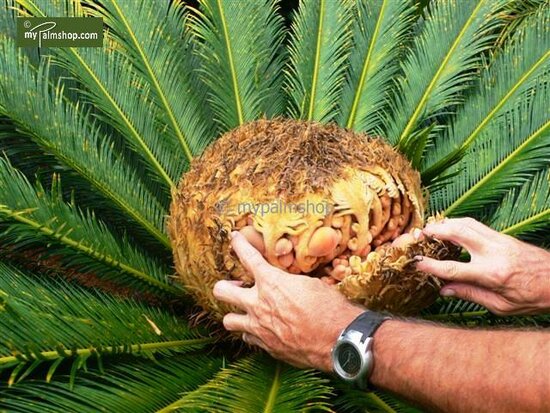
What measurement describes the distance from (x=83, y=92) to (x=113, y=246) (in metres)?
0.56

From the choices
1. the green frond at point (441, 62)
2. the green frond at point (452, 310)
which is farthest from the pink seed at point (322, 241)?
the green frond at point (441, 62)

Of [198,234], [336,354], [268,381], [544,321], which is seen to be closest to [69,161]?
[198,234]

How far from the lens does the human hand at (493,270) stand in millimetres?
1701

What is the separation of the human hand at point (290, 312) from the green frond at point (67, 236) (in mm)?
469

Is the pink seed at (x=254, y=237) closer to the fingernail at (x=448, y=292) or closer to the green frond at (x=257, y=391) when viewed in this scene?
the green frond at (x=257, y=391)

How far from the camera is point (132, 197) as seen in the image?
224 cm

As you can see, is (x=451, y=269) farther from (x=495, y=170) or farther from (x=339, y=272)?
(x=495, y=170)

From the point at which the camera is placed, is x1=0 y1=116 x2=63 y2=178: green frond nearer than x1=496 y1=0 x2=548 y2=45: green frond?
Yes

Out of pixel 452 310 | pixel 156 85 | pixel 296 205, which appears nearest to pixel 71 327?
pixel 296 205

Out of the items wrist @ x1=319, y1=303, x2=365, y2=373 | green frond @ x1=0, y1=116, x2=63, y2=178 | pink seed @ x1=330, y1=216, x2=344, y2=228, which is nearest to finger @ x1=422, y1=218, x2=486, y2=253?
pink seed @ x1=330, y1=216, x2=344, y2=228

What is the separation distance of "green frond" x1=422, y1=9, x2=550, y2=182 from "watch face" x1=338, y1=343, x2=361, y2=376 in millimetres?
1241

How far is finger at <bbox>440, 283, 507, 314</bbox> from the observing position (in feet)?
5.82

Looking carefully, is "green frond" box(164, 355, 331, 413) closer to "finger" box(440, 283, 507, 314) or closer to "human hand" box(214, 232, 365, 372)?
"human hand" box(214, 232, 365, 372)

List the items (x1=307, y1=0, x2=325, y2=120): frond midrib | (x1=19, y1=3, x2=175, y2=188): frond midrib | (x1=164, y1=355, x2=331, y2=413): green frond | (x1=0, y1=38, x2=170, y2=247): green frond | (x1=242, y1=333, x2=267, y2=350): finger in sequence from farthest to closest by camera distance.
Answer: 1. (x1=307, y1=0, x2=325, y2=120): frond midrib
2. (x1=19, y1=3, x2=175, y2=188): frond midrib
3. (x1=0, y1=38, x2=170, y2=247): green frond
4. (x1=242, y1=333, x2=267, y2=350): finger
5. (x1=164, y1=355, x2=331, y2=413): green frond
